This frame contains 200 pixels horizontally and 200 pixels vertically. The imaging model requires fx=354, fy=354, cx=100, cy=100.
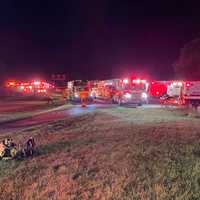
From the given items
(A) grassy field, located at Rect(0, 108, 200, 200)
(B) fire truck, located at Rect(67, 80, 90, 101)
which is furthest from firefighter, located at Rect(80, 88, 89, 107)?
(A) grassy field, located at Rect(0, 108, 200, 200)

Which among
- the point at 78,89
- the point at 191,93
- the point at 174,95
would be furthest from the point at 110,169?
the point at 78,89

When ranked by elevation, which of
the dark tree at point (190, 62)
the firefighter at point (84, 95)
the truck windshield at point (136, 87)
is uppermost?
the dark tree at point (190, 62)

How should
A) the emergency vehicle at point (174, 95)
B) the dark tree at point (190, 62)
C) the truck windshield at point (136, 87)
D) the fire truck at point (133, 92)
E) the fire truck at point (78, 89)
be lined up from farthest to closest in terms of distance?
1. the dark tree at point (190, 62)
2. the fire truck at point (78, 89)
3. the truck windshield at point (136, 87)
4. the fire truck at point (133, 92)
5. the emergency vehicle at point (174, 95)

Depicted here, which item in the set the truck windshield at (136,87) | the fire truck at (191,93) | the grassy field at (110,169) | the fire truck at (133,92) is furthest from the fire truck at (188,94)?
the grassy field at (110,169)

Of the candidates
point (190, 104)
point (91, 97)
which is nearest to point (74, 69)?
point (91, 97)

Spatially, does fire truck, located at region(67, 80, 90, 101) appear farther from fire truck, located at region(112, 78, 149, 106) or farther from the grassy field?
the grassy field

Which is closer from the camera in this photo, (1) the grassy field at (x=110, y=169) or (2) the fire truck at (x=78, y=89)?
(1) the grassy field at (x=110, y=169)

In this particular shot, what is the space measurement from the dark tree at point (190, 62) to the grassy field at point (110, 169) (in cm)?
3940

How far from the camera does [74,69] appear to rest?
366ft

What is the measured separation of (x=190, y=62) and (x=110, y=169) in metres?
44.3

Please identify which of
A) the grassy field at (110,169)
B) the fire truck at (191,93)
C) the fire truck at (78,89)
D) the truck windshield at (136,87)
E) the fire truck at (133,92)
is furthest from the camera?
the fire truck at (78,89)

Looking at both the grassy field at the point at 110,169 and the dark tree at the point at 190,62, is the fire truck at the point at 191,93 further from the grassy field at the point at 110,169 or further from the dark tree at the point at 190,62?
the dark tree at the point at 190,62

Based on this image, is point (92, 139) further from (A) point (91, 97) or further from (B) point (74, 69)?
(B) point (74, 69)

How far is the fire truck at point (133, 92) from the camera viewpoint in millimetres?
26719
